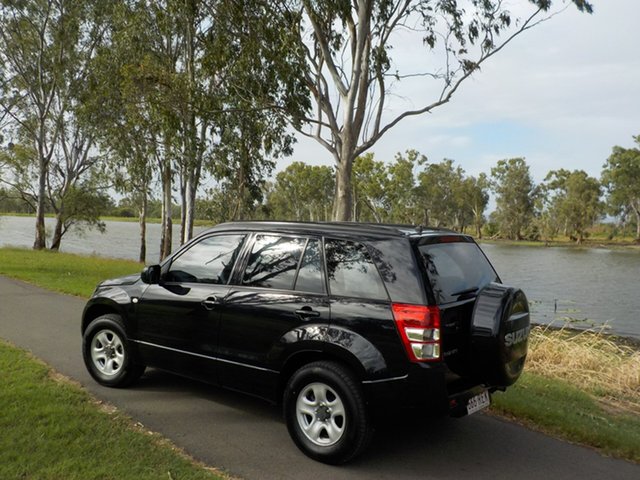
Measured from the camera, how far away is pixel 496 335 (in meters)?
3.66

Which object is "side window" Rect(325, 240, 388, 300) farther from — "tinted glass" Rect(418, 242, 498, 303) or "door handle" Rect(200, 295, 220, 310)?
"door handle" Rect(200, 295, 220, 310)

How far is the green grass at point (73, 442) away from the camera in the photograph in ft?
10.9

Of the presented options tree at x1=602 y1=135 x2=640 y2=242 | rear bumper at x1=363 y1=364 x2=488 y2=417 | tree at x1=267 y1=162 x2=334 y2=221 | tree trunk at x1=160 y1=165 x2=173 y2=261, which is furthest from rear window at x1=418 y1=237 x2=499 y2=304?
tree at x1=602 y1=135 x2=640 y2=242

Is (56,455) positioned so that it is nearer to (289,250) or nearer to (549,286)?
(289,250)

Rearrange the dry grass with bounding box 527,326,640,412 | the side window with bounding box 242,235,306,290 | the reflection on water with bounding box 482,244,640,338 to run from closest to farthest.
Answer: the side window with bounding box 242,235,306,290, the dry grass with bounding box 527,326,640,412, the reflection on water with bounding box 482,244,640,338

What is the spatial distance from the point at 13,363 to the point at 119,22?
18.7m

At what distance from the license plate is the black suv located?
0.5 inches

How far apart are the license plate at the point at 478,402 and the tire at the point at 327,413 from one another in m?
0.69

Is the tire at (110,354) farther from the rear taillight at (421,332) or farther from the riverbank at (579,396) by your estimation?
the riverbank at (579,396)

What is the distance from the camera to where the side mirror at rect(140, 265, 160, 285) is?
4.75 metres

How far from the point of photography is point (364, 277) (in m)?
3.72

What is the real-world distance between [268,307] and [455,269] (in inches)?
55.1

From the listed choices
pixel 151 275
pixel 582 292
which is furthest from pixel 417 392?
pixel 582 292

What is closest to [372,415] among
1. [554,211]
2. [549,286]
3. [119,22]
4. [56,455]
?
[56,455]
